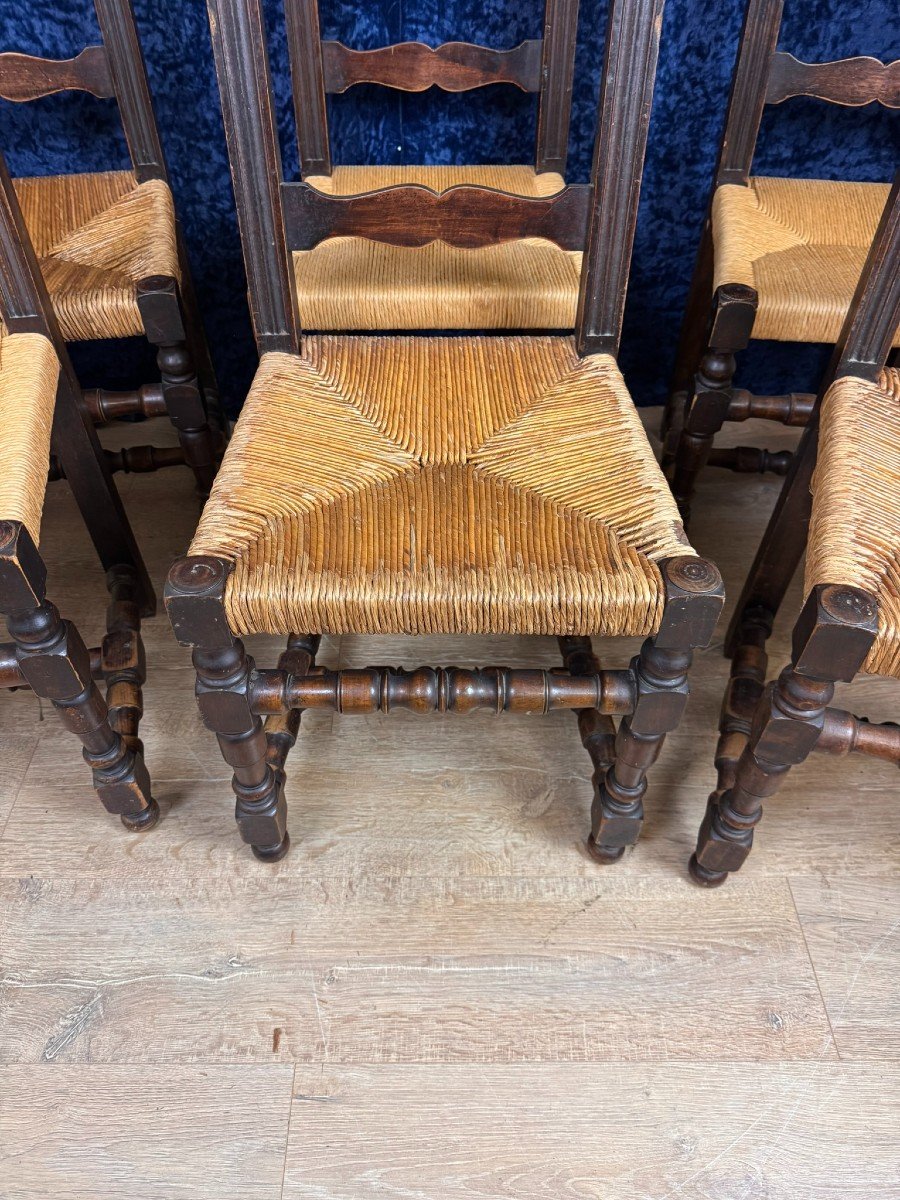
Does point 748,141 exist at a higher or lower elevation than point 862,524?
higher

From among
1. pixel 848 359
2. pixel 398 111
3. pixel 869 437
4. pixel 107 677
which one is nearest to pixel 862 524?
pixel 869 437

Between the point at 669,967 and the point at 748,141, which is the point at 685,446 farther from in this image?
the point at 669,967

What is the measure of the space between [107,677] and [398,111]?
98 centimetres

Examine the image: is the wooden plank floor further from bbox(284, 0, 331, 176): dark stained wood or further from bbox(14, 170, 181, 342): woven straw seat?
bbox(284, 0, 331, 176): dark stained wood

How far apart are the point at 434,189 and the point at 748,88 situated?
1.46ft

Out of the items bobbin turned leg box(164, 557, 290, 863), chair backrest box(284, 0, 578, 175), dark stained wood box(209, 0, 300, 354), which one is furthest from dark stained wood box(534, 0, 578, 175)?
bobbin turned leg box(164, 557, 290, 863)

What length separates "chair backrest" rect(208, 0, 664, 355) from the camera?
0.83 metres

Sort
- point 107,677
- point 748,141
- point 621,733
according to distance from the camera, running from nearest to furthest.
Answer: point 621,733
point 107,677
point 748,141

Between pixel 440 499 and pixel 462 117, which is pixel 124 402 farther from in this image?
pixel 462 117

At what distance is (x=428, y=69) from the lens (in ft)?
4.02

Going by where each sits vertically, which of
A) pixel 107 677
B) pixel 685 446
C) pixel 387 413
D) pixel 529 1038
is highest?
pixel 387 413

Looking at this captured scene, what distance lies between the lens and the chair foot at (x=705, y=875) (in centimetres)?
99

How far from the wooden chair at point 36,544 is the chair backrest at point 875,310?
83 cm

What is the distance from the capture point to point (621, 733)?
0.91 metres
